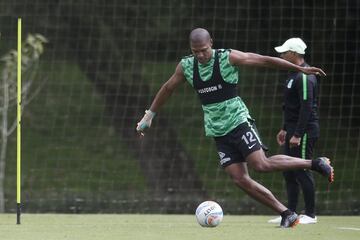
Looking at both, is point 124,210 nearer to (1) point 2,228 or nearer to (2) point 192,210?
(2) point 192,210

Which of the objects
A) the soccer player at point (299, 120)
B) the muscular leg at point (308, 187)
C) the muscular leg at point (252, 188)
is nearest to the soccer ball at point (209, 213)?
the muscular leg at point (252, 188)

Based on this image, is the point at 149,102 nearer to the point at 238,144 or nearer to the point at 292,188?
the point at 292,188

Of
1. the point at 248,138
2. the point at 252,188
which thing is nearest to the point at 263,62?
the point at 248,138

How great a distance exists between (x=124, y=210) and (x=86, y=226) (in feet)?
16.1

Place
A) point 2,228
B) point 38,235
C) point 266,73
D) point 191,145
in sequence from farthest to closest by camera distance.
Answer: point 191,145 → point 266,73 → point 2,228 → point 38,235

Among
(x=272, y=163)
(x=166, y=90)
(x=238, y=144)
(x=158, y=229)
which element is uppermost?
(x=166, y=90)

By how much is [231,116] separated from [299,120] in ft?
4.62

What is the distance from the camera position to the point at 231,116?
8938 mm

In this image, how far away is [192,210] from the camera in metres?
15.0

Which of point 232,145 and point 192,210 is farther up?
point 232,145

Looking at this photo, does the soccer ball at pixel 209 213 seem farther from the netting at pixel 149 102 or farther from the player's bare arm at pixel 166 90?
the netting at pixel 149 102

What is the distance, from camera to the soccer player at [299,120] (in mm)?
10117

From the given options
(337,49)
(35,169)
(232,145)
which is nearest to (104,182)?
(35,169)

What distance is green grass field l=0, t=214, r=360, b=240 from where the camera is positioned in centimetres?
857
